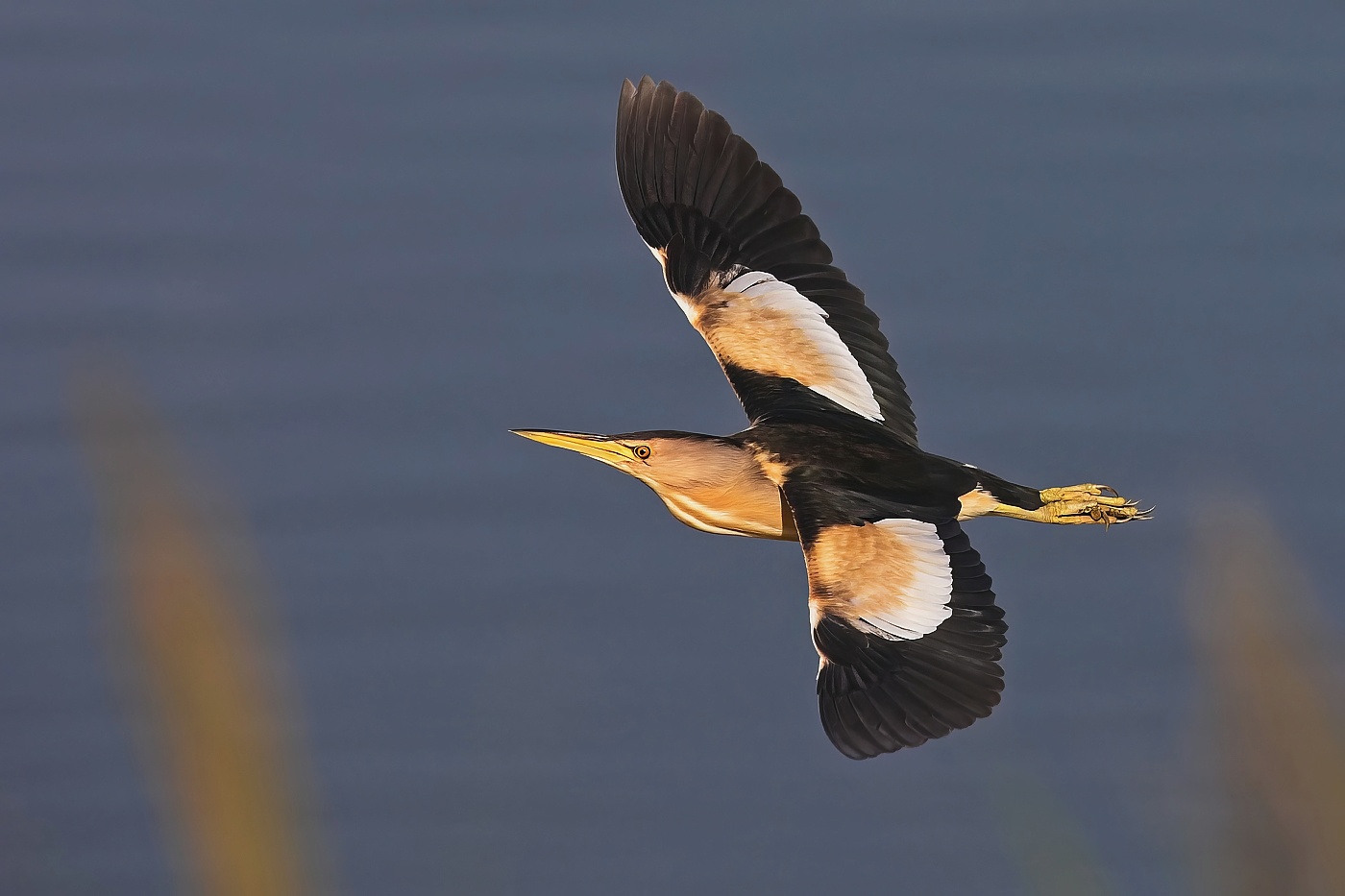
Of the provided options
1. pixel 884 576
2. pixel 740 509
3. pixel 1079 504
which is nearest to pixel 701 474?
pixel 740 509

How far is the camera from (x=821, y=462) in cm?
417

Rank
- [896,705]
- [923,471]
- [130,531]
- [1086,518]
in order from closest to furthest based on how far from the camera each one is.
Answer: [130,531]
[896,705]
[923,471]
[1086,518]

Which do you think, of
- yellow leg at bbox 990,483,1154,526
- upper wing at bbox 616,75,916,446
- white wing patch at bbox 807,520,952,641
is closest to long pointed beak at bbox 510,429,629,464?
upper wing at bbox 616,75,916,446

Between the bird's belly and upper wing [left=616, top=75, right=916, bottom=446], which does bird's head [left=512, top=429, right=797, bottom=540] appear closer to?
the bird's belly

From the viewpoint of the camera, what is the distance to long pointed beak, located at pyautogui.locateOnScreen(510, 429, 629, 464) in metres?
4.62

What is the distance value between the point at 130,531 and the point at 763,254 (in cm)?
430

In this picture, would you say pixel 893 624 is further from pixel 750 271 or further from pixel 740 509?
pixel 750 271

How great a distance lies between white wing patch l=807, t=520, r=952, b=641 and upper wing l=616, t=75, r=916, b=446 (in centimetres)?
78

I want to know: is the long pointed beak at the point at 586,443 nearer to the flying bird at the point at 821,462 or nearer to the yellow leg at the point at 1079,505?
the flying bird at the point at 821,462

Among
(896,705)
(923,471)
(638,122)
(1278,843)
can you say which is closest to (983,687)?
(896,705)

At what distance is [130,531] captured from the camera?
20.5 inches

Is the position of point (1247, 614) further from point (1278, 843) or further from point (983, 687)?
point (983, 687)

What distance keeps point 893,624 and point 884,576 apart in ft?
0.41

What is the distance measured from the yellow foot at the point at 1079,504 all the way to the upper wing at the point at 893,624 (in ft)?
2.64
